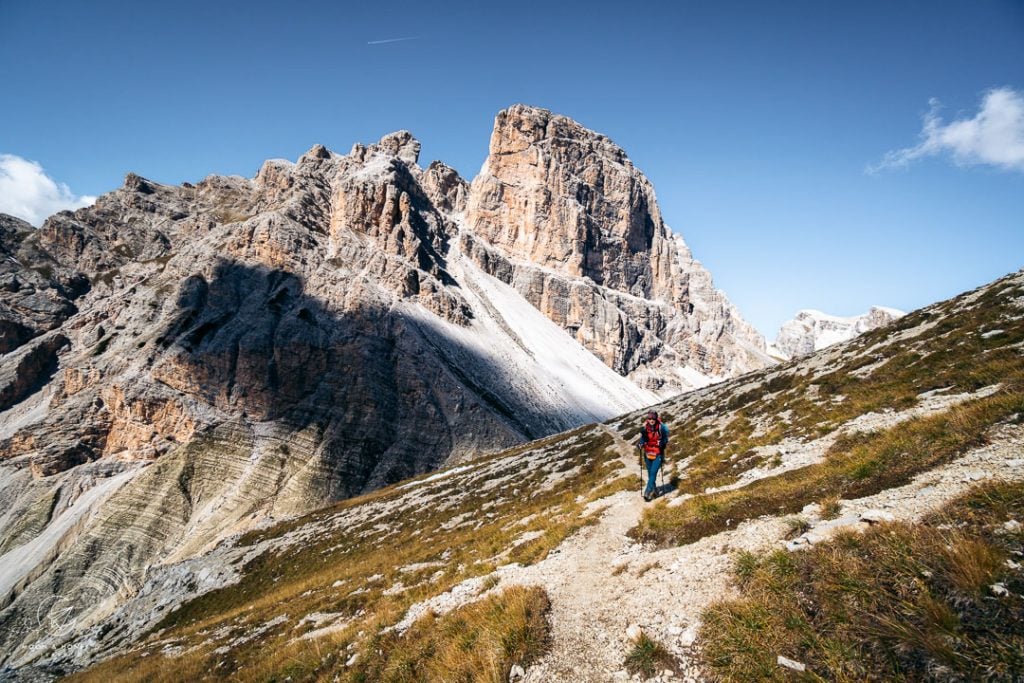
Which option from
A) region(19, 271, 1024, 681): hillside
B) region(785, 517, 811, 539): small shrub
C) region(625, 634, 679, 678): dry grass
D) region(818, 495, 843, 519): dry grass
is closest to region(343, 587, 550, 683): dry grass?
region(19, 271, 1024, 681): hillside

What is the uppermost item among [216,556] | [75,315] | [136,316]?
[75,315]

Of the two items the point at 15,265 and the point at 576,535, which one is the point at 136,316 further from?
the point at 576,535

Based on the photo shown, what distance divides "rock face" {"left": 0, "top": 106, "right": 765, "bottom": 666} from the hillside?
56.0 metres

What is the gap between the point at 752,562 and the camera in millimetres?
8500

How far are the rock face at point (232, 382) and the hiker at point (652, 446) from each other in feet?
230

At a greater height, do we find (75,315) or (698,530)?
(75,315)

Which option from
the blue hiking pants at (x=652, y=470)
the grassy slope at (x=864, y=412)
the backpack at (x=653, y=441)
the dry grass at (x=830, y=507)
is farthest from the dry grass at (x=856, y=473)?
the backpack at (x=653, y=441)

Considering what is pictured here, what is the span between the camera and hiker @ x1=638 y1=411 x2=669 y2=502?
1595cm

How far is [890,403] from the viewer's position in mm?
16172

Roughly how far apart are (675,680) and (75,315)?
649 feet

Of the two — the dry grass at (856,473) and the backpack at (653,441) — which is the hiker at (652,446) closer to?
the backpack at (653,441)

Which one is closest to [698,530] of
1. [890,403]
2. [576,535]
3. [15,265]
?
[576,535]

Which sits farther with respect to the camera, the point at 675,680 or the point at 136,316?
the point at 136,316

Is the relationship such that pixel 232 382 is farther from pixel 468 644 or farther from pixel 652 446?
pixel 468 644
